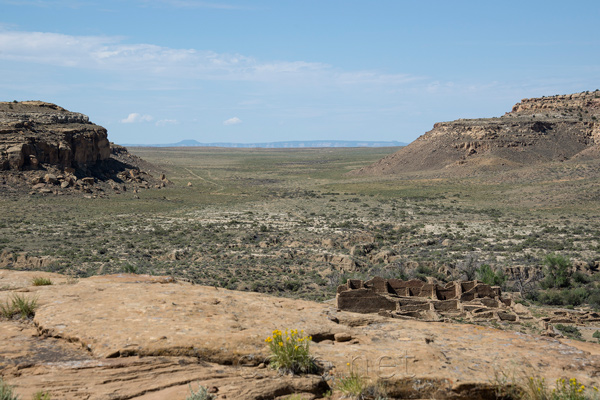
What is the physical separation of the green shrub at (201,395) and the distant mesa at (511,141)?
267 feet

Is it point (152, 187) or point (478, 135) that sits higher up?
point (478, 135)

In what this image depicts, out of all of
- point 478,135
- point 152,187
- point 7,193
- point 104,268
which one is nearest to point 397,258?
point 104,268

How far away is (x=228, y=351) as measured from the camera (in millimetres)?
6270

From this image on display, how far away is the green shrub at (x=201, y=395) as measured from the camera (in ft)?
16.8

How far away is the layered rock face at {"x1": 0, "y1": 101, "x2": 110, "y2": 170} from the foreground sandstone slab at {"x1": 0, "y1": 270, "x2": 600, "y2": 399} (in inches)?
2241

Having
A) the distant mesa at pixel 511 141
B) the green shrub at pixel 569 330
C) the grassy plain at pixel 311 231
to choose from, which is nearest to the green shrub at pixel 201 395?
the green shrub at pixel 569 330

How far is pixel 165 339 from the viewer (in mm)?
6324

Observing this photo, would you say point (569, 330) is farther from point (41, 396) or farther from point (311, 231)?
point (311, 231)

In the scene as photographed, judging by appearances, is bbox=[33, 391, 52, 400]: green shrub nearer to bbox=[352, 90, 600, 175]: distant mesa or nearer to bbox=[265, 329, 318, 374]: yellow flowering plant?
bbox=[265, 329, 318, 374]: yellow flowering plant

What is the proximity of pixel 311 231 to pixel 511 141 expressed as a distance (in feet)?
196

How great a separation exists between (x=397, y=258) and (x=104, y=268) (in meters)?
15.9

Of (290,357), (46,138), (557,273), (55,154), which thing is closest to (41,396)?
(290,357)

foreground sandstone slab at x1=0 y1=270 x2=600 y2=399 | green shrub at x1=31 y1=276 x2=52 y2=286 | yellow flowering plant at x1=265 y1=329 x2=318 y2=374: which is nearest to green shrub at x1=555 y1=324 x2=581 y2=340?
foreground sandstone slab at x1=0 y1=270 x2=600 y2=399

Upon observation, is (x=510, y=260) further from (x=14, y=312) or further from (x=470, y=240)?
(x=14, y=312)
